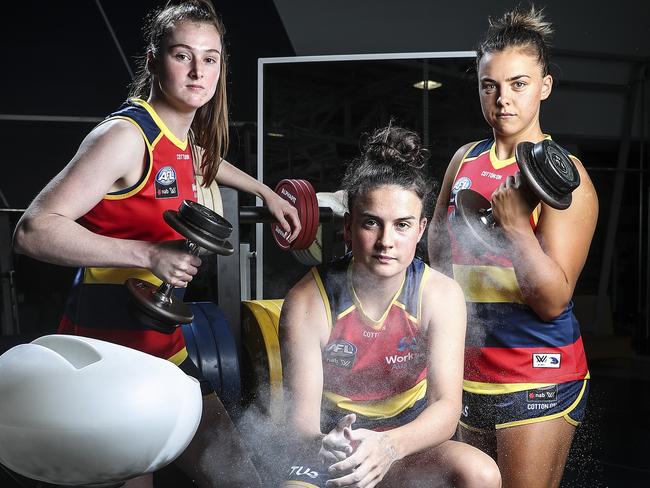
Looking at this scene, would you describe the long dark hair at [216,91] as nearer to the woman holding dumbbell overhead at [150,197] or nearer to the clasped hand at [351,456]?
the woman holding dumbbell overhead at [150,197]

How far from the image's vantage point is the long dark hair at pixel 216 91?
0.79 meters

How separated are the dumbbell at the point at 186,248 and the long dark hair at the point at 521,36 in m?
0.38

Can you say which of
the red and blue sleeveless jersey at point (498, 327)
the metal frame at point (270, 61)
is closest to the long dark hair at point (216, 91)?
the red and blue sleeveless jersey at point (498, 327)

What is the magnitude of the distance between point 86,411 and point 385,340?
0.36m

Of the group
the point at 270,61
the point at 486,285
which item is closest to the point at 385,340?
the point at 486,285

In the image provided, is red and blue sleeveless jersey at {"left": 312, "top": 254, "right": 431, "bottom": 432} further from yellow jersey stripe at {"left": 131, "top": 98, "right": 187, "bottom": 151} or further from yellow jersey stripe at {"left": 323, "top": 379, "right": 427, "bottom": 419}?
yellow jersey stripe at {"left": 131, "top": 98, "right": 187, "bottom": 151}

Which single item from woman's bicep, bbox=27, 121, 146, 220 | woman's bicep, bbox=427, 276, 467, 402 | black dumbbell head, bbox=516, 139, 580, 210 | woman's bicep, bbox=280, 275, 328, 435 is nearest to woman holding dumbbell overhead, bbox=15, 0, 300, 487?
woman's bicep, bbox=27, 121, 146, 220

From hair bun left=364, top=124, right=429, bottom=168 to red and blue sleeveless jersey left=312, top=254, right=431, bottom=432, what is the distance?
0.43 feet

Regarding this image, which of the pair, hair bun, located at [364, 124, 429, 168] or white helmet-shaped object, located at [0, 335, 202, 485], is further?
hair bun, located at [364, 124, 429, 168]

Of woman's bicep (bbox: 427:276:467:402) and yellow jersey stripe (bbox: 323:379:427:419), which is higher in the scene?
woman's bicep (bbox: 427:276:467:402)

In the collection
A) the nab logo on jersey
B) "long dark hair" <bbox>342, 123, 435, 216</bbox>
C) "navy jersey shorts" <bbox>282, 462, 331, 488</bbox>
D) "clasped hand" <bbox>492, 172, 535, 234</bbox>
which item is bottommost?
"navy jersey shorts" <bbox>282, 462, 331, 488</bbox>

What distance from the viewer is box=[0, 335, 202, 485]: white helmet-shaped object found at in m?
0.62

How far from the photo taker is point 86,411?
61 centimetres

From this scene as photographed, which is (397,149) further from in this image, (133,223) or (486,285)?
(133,223)
